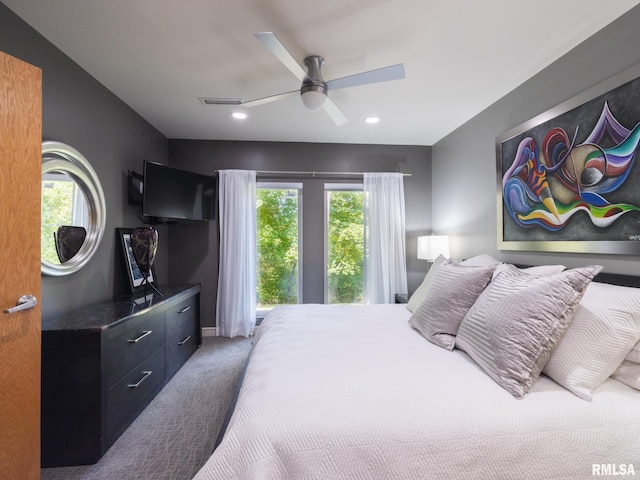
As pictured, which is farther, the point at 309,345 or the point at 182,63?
the point at 182,63

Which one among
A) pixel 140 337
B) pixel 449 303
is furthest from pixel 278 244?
pixel 449 303

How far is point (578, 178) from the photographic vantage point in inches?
66.9

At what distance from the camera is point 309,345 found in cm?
153

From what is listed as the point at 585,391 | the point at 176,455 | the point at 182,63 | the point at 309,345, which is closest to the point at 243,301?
the point at 176,455

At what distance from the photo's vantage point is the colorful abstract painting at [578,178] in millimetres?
1459

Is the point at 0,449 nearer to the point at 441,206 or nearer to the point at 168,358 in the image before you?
the point at 168,358

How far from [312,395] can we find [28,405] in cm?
143

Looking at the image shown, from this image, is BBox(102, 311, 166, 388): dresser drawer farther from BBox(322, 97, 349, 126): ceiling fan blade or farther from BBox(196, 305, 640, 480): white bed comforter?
BBox(322, 97, 349, 126): ceiling fan blade

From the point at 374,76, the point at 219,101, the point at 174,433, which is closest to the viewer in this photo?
the point at 374,76

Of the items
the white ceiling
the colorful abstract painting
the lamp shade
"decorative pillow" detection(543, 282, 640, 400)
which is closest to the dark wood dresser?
the white ceiling

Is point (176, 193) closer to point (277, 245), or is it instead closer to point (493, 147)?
point (277, 245)

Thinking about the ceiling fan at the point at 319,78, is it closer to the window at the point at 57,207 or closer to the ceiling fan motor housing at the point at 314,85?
the ceiling fan motor housing at the point at 314,85

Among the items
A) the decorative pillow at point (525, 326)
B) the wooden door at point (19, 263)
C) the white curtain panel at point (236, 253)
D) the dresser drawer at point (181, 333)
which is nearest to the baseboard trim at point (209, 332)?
the white curtain panel at point (236, 253)

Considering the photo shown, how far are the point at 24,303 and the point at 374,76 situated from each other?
223cm
